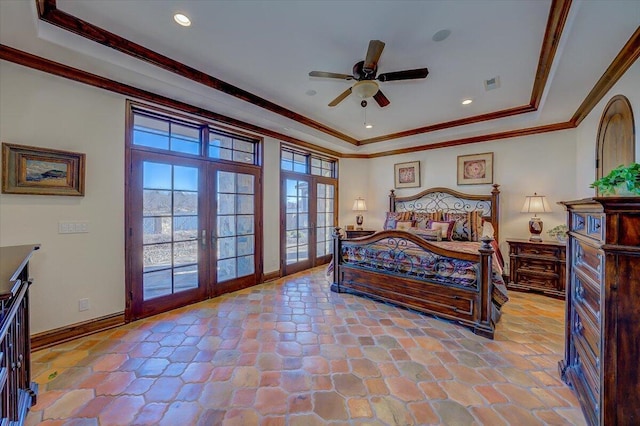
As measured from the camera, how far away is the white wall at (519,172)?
423cm

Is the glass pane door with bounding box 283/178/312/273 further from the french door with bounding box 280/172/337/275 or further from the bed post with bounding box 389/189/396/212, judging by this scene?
the bed post with bounding box 389/189/396/212

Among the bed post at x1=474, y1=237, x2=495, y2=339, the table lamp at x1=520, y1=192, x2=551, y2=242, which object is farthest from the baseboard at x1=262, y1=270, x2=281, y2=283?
the table lamp at x1=520, y1=192, x2=551, y2=242

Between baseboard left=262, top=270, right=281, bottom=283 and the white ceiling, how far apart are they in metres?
2.83

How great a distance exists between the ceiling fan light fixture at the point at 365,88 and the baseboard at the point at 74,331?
12.2 ft

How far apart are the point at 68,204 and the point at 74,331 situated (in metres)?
1.34

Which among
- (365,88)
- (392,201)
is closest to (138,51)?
(365,88)

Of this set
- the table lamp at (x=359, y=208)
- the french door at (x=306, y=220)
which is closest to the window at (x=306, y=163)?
the french door at (x=306, y=220)

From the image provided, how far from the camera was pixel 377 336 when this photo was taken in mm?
2760

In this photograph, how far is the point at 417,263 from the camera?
3.33m

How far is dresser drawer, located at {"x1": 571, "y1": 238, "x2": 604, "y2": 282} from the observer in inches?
57.5

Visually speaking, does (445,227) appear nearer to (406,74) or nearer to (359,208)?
(359,208)

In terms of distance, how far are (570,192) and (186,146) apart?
6.07 metres

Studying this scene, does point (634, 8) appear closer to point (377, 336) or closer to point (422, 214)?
point (377, 336)

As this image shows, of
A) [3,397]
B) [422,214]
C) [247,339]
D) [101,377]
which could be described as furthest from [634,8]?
[101,377]
